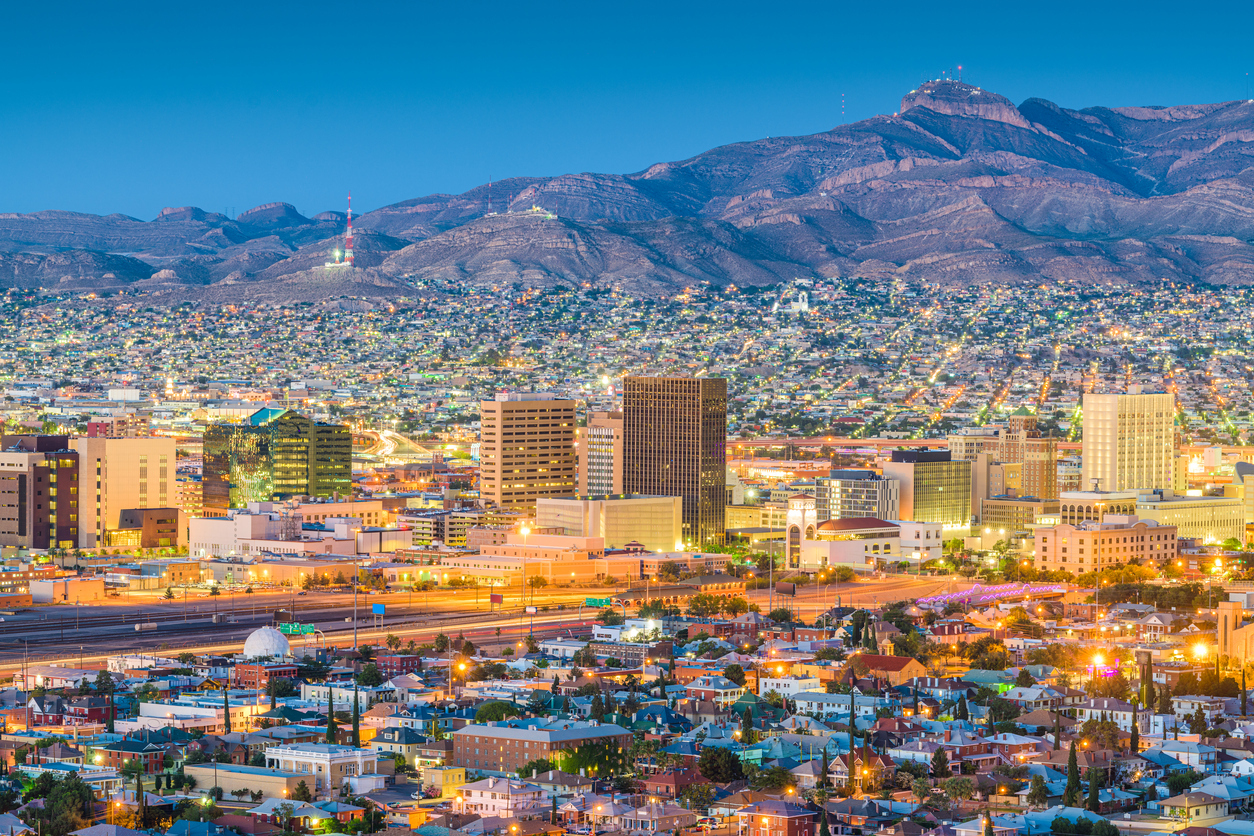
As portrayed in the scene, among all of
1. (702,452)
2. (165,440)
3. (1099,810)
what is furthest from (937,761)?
(165,440)

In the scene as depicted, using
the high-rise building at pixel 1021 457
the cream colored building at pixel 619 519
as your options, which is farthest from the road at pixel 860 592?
the high-rise building at pixel 1021 457

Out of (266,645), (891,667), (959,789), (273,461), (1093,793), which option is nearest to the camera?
(1093,793)

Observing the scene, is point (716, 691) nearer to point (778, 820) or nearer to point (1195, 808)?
point (778, 820)

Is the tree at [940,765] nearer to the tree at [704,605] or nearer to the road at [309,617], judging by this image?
the road at [309,617]

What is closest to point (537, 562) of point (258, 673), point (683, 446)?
point (683, 446)

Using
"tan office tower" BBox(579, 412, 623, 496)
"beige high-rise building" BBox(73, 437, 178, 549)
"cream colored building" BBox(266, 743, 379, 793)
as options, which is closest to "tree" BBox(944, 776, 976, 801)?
"cream colored building" BBox(266, 743, 379, 793)

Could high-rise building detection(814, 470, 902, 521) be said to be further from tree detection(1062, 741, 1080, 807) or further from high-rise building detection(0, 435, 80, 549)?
tree detection(1062, 741, 1080, 807)
